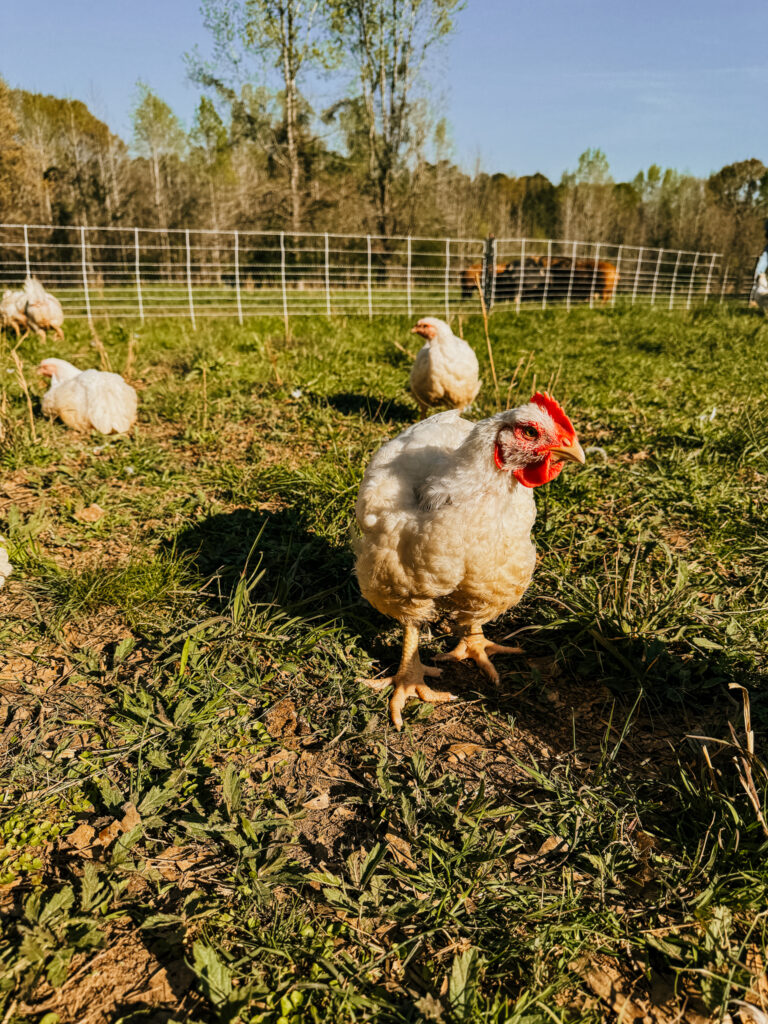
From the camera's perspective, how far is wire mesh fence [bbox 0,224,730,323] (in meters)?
11.1

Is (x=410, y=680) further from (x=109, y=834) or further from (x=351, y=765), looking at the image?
(x=109, y=834)

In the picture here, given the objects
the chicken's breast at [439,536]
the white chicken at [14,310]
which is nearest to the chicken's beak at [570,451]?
the chicken's breast at [439,536]

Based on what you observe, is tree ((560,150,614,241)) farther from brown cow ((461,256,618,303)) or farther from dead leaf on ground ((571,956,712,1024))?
dead leaf on ground ((571,956,712,1024))

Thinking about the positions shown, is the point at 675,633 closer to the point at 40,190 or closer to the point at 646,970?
the point at 646,970

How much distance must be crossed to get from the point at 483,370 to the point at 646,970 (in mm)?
6490

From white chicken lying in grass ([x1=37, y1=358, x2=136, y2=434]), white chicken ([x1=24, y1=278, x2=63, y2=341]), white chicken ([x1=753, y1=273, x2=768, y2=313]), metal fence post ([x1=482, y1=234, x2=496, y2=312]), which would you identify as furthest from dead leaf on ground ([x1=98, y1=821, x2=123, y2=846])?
white chicken ([x1=753, y1=273, x2=768, y2=313])

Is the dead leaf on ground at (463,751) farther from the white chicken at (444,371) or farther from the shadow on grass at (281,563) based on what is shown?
the white chicken at (444,371)

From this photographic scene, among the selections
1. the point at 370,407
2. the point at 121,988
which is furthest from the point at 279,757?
the point at 370,407

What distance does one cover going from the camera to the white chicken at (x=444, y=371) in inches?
188

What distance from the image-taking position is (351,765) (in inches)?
79.2

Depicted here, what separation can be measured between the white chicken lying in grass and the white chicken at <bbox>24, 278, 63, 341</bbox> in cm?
481

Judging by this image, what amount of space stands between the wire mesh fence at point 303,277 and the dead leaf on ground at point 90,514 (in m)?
4.87

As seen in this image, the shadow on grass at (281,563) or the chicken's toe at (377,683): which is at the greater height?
the shadow on grass at (281,563)

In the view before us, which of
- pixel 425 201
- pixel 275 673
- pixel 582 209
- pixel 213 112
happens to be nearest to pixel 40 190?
pixel 213 112
